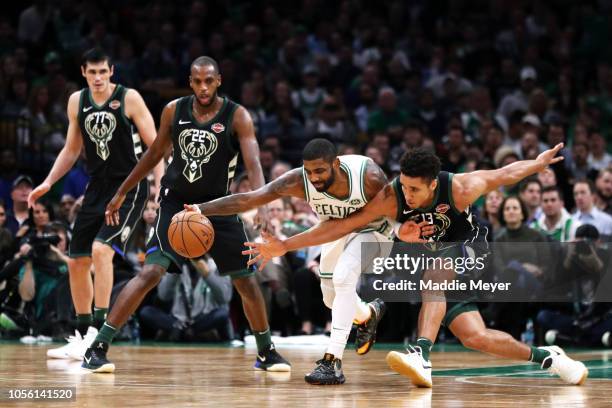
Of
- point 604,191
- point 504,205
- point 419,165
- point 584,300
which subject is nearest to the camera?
point 419,165

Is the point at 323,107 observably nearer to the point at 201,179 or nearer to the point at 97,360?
the point at 201,179

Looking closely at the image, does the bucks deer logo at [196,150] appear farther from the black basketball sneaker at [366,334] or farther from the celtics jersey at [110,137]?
the black basketball sneaker at [366,334]

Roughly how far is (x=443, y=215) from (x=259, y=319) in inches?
66.1

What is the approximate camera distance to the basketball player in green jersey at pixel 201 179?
741 cm

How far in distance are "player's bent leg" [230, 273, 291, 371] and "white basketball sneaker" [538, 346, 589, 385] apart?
5.75 ft

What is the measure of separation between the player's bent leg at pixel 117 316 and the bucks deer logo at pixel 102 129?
1361 millimetres

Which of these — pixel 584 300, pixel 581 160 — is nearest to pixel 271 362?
pixel 584 300

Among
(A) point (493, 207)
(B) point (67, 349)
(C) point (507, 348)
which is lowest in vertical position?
(B) point (67, 349)

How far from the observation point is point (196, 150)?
296 inches

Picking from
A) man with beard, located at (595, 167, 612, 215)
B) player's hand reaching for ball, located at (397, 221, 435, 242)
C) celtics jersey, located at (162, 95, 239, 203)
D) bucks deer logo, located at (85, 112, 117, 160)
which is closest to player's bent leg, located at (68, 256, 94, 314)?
bucks deer logo, located at (85, 112, 117, 160)

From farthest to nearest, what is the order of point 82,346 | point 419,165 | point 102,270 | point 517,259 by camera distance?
point 517,259, point 82,346, point 102,270, point 419,165

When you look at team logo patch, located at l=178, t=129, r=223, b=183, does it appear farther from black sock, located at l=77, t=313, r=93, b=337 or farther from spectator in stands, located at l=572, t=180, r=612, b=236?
spectator in stands, located at l=572, t=180, r=612, b=236

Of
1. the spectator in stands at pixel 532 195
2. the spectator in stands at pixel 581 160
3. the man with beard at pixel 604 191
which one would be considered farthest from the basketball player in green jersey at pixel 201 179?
the spectator in stands at pixel 581 160

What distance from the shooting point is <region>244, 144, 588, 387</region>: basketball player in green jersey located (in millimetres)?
6418
